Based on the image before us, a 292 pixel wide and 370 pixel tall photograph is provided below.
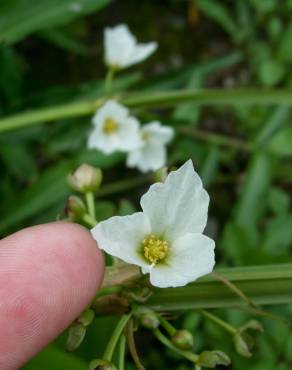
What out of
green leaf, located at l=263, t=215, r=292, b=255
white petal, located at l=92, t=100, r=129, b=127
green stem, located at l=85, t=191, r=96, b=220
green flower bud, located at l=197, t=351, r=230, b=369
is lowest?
green leaf, located at l=263, t=215, r=292, b=255

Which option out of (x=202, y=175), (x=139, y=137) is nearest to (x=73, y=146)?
(x=139, y=137)

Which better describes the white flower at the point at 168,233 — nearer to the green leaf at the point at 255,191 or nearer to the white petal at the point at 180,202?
the white petal at the point at 180,202

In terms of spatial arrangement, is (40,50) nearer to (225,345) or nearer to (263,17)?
(263,17)

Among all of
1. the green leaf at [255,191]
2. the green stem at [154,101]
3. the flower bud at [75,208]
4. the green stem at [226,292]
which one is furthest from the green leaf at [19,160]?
the green stem at [226,292]

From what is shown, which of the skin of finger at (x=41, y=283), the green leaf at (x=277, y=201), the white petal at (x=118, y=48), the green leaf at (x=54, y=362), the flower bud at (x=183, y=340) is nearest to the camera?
the skin of finger at (x=41, y=283)

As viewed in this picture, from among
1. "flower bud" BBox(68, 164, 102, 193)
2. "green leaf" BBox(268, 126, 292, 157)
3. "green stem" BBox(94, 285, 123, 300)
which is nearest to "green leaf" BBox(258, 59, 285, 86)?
"green leaf" BBox(268, 126, 292, 157)

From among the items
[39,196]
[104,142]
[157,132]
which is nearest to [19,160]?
[39,196]

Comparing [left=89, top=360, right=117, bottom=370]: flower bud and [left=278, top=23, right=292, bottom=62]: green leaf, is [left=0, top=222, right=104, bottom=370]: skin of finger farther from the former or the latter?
[left=278, top=23, right=292, bottom=62]: green leaf
